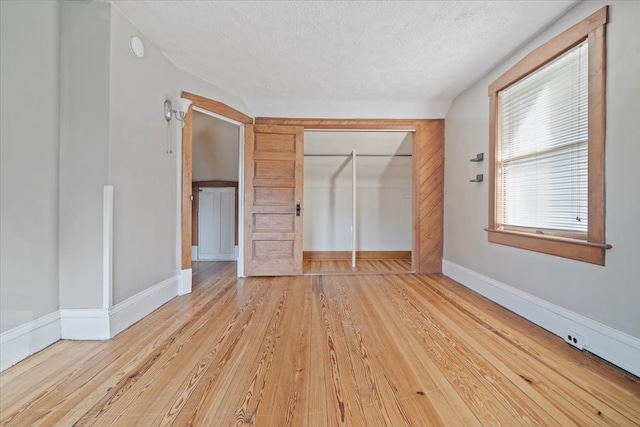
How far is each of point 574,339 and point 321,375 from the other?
1.60 meters

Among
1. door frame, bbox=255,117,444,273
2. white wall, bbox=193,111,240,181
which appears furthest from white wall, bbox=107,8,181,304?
door frame, bbox=255,117,444,273

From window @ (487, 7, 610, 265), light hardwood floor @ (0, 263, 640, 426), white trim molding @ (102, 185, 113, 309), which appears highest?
window @ (487, 7, 610, 265)

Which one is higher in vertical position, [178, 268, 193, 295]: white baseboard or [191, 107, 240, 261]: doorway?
[191, 107, 240, 261]: doorway

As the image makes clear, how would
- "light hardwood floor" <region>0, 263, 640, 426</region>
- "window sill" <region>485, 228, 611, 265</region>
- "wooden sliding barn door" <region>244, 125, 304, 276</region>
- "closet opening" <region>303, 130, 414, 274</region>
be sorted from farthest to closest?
"closet opening" <region>303, 130, 414, 274</region> < "wooden sliding barn door" <region>244, 125, 304, 276</region> < "window sill" <region>485, 228, 611, 265</region> < "light hardwood floor" <region>0, 263, 640, 426</region>

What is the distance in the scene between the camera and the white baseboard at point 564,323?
1.37m

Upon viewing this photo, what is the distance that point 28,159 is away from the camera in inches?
58.6

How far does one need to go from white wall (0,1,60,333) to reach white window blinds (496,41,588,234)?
130 inches

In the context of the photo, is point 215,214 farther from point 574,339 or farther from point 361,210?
point 574,339

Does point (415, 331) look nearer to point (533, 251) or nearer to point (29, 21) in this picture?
point (533, 251)

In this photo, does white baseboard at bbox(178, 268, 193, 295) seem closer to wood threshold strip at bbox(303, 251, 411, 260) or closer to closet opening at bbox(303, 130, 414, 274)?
closet opening at bbox(303, 130, 414, 274)

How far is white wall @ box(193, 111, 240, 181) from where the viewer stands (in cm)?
357

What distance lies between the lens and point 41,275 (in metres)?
1.57

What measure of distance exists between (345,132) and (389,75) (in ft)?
3.85

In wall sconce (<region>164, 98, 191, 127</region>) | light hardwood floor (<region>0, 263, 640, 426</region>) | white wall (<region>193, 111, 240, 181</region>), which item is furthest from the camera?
white wall (<region>193, 111, 240, 181</region>)
